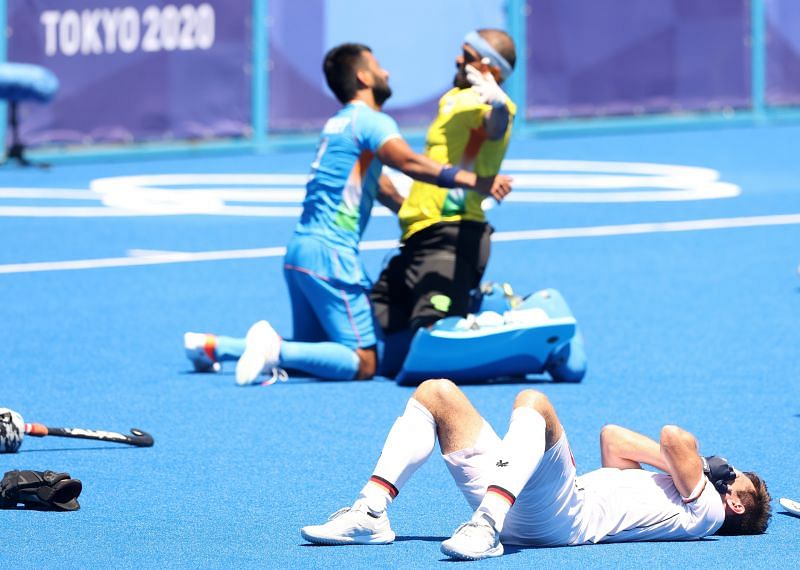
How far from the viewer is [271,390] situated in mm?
9477

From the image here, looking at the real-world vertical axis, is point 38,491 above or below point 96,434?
above

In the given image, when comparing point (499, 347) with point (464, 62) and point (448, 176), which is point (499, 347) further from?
point (464, 62)

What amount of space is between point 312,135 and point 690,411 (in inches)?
534

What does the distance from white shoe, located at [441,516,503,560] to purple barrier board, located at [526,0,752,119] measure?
1729 centimetres

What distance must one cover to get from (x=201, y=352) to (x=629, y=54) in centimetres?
1429

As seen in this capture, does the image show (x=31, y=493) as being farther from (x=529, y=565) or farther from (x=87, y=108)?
(x=87, y=108)

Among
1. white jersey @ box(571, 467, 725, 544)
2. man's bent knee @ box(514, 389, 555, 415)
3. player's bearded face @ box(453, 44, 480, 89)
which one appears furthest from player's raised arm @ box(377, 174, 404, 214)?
man's bent knee @ box(514, 389, 555, 415)

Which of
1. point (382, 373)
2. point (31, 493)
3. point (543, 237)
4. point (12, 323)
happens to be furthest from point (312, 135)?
point (31, 493)

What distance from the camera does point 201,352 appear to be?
982cm

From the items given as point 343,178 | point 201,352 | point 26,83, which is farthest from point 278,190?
point 343,178

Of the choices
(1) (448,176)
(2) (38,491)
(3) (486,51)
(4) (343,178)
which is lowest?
(2) (38,491)

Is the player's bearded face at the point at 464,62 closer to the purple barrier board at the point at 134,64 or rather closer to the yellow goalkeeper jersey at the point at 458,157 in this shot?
the yellow goalkeeper jersey at the point at 458,157

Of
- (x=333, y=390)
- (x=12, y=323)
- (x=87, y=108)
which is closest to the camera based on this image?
(x=333, y=390)

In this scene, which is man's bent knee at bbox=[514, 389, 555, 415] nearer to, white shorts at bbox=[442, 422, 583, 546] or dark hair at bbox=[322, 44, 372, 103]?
white shorts at bbox=[442, 422, 583, 546]
